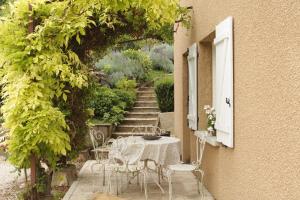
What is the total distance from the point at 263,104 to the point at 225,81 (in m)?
1.46

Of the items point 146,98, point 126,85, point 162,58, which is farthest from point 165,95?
point 162,58

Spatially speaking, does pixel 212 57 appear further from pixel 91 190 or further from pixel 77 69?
pixel 91 190

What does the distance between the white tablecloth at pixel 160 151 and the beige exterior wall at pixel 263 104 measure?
3.00 ft

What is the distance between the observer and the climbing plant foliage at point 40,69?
6266 millimetres

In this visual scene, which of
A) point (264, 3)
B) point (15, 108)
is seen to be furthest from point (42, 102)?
point (264, 3)

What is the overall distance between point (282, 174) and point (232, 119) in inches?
66.0

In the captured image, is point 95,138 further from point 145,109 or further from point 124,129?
point 145,109

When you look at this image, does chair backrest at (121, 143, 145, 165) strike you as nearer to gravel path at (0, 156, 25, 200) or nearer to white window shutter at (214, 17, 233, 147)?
white window shutter at (214, 17, 233, 147)

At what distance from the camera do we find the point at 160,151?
6.42 m

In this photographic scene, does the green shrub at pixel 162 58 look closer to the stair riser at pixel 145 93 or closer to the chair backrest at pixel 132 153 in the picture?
the stair riser at pixel 145 93

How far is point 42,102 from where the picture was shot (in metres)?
6.35

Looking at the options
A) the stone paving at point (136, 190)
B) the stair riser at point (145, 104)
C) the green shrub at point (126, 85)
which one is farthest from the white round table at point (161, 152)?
the green shrub at point (126, 85)

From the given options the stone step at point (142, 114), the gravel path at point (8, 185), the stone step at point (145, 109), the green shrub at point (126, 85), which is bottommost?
the gravel path at point (8, 185)

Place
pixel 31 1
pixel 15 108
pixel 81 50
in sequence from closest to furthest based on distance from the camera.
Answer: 1. pixel 15 108
2. pixel 31 1
3. pixel 81 50
